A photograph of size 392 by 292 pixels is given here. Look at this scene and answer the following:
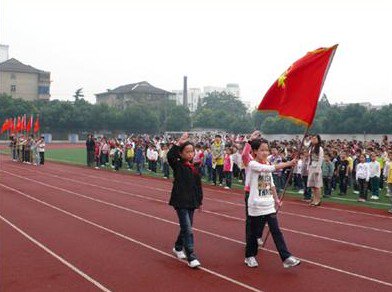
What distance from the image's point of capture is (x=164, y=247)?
7.96m

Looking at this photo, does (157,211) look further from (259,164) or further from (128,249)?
(259,164)

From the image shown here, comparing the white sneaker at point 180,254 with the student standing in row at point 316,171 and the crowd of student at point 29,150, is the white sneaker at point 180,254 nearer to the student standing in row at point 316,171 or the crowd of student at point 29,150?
the student standing in row at point 316,171

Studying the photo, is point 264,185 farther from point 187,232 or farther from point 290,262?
point 187,232

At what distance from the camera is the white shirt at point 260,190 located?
21.7 ft

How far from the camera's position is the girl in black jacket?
22.2ft

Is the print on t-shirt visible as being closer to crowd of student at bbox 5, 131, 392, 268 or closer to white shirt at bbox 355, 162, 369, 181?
crowd of student at bbox 5, 131, 392, 268

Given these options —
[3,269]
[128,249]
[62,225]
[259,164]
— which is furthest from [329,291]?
[62,225]

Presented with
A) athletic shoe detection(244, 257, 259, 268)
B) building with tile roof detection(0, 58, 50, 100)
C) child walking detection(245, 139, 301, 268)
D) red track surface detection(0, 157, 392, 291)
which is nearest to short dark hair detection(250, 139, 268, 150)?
child walking detection(245, 139, 301, 268)

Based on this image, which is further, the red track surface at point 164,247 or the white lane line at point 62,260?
the red track surface at point 164,247

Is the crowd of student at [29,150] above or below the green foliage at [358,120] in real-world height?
below

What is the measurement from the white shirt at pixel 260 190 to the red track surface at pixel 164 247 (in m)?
0.81

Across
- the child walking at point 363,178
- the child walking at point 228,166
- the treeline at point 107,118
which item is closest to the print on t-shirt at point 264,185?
the child walking at point 363,178

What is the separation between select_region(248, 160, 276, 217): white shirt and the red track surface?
814 millimetres

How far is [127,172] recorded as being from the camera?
24172mm
